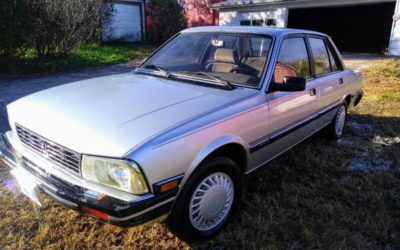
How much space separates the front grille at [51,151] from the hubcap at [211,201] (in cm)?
82

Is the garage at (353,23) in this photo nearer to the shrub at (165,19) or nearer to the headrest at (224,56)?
the shrub at (165,19)

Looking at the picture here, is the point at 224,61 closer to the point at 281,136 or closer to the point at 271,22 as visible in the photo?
the point at 281,136

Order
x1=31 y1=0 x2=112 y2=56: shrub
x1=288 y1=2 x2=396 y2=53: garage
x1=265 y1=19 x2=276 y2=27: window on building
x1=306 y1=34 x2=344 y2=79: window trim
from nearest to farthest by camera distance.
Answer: x1=306 y1=34 x2=344 y2=79: window trim
x1=31 y1=0 x2=112 y2=56: shrub
x1=265 y1=19 x2=276 y2=27: window on building
x1=288 y1=2 x2=396 y2=53: garage

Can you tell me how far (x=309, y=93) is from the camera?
3557mm

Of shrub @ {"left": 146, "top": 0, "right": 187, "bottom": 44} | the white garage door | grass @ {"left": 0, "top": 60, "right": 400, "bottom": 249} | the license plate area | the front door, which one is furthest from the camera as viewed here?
the white garage door

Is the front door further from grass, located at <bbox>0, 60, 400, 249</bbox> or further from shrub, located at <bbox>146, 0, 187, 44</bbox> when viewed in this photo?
shrub, located at <bbox>146, 0, 187, 44</bbox>

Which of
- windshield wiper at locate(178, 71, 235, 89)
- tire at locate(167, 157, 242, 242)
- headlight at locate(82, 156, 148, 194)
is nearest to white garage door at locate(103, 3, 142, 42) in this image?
windshield wiper at locate(178, 71, 235, 89)

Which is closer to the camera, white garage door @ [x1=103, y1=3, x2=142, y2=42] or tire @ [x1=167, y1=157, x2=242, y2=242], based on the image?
tire @ [x1=167, y1=157, x2=242, y2=242]

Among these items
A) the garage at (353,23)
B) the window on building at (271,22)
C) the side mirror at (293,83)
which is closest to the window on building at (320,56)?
the side mirror at (293,83)

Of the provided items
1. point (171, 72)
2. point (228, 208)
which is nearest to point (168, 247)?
point (228, 208)

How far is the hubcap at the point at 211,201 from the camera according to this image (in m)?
2.38

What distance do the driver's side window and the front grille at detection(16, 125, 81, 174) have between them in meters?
1.89

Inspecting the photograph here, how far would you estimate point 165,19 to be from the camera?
61.1ft

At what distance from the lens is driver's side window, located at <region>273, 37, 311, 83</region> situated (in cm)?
320
